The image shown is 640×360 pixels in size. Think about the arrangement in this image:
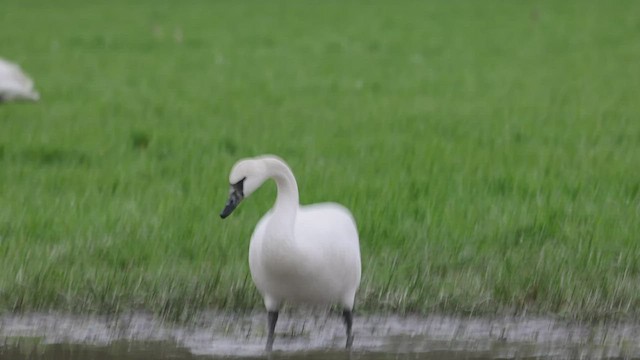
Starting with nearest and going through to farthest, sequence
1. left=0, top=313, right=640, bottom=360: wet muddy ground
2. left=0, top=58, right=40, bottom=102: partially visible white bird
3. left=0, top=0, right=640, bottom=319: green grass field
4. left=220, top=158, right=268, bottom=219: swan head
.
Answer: left=220, top=158, right=268, bottom=219: swan head
left=0, top=313, right=640, bottom=360: wet muddy ground
left=0, top=0, right=640, bottom=319: green grass field
left=0, top=58, right=40, bottom=102: partially visible white bird

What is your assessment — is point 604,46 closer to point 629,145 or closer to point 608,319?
point 629,145

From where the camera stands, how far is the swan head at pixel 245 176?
5.50 m

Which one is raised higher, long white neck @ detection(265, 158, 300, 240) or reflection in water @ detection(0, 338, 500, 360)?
long white neck @ detection(265, 158, 300, 240)

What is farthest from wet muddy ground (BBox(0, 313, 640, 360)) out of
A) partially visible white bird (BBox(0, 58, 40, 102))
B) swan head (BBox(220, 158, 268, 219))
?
partially visible white bird (BBox(0, 58, 40, 102))

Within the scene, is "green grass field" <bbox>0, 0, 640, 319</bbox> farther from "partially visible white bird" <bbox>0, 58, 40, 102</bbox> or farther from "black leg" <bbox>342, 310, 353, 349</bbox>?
"black leg" <bbox>342, 310, 353, 349</bbox>

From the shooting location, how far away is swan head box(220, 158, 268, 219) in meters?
5.50

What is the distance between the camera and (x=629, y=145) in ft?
34.3

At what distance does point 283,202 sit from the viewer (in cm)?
562

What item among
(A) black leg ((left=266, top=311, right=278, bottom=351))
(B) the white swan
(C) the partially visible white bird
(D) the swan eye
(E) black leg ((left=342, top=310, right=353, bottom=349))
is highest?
(D) the swan eye

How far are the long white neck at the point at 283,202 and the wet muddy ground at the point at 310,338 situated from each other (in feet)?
1.75

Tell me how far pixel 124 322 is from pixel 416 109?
7.02 metres

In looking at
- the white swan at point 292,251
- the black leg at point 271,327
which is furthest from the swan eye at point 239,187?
the black leg at point 271,327

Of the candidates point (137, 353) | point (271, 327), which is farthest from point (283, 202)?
point (137, 353)

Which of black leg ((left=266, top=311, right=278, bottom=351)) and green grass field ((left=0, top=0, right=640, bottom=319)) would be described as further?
green grass field ((left=0, top=0, right=640, bottom=319))
